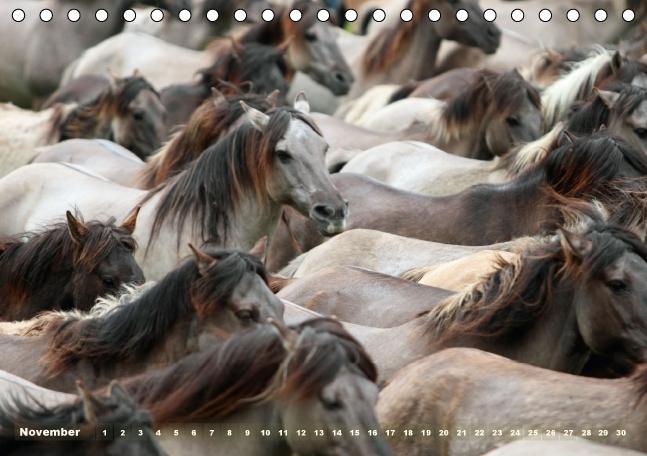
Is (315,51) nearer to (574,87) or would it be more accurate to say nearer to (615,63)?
(574,87)

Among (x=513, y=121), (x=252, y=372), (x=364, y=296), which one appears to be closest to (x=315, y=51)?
(x=513, y=121)

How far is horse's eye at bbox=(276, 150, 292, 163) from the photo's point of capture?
6.75 meters

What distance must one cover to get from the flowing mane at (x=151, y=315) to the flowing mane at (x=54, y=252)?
100 cm

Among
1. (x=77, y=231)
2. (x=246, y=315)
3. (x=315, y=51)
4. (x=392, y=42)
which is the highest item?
(x=246, y=315)

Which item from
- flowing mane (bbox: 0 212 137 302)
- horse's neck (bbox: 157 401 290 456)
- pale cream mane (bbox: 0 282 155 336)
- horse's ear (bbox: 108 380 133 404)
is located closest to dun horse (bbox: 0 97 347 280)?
flowing mane (bbox: 0 212 137 302)

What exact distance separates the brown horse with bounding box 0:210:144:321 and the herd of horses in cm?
1

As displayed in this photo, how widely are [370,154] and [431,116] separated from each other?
1447 mm

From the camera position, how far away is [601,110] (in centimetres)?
844

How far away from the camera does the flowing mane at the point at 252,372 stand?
3957 millimetres

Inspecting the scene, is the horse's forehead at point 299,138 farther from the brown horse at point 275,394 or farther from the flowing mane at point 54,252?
the brown horse at point 275,394

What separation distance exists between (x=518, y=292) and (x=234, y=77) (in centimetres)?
619

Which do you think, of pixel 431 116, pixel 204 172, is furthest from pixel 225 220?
pixel 431 116

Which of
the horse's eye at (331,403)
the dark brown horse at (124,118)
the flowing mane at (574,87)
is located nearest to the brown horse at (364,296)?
the horse's eye at (331,403)

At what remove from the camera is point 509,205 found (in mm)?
7418
